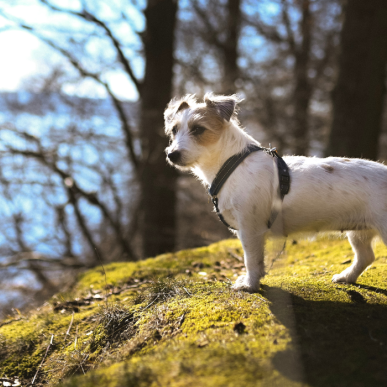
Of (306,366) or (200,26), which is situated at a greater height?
(200,26)

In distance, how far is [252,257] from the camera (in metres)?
3.42

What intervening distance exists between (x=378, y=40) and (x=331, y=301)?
632cm

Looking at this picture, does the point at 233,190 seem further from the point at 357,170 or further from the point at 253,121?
the point at 253,121

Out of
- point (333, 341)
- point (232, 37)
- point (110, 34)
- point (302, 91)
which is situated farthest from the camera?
point (302, 91)

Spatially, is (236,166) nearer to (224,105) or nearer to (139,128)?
(224,105)

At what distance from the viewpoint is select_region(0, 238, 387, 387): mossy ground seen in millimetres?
1891

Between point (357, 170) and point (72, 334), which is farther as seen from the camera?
point (72, 334)

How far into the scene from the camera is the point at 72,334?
3.51 metres

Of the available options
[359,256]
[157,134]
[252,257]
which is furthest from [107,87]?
[359,256]

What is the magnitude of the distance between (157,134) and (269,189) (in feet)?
19.6

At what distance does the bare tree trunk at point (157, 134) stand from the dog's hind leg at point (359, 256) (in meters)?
5.62

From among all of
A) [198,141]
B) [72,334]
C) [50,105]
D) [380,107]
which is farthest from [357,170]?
[50,105]

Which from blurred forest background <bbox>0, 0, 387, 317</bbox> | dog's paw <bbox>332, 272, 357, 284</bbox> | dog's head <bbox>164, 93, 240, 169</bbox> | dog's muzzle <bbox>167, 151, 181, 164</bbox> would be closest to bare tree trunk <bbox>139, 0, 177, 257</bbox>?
blurred forest background <bbox>0, 0, 387, 317</bbox>

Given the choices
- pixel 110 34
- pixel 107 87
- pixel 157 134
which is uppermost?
pixel 110 34
